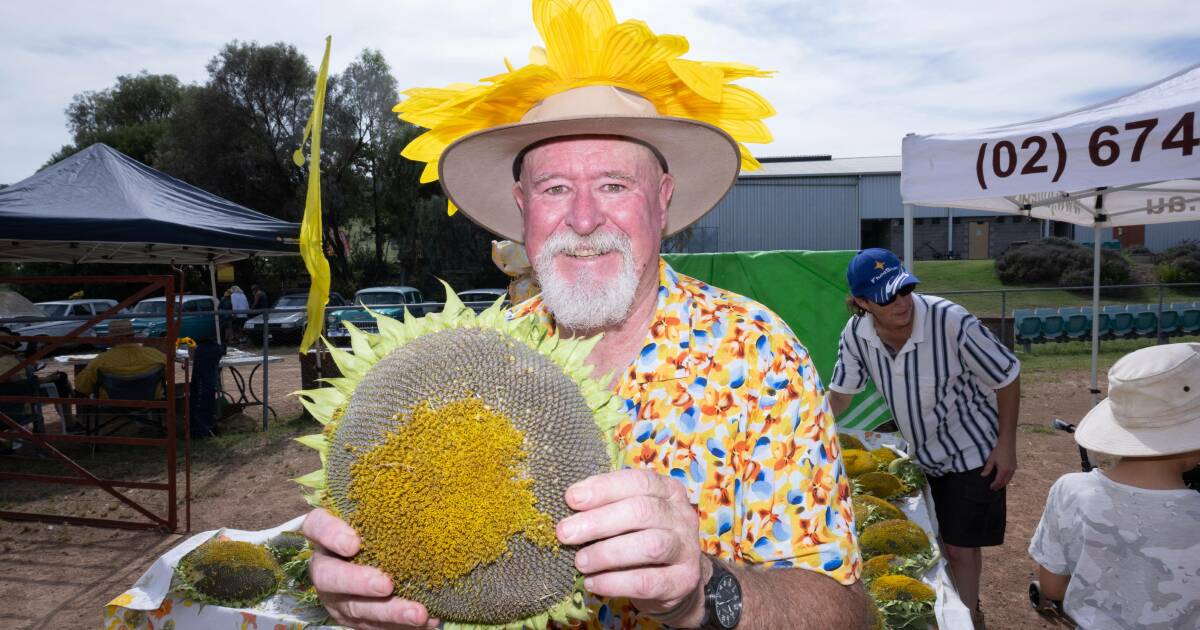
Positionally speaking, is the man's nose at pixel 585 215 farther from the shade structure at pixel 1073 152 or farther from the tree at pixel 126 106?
the tree at pixel 126 106

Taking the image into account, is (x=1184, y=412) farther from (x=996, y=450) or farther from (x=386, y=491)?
(x=386, y=491)

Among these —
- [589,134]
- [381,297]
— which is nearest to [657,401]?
[589,134]

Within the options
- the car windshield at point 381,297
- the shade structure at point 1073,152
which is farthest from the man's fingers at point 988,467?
the car windshield at point 381,297

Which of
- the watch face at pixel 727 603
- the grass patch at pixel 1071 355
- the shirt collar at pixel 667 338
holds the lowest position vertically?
the grass patch at pixel 1071 355

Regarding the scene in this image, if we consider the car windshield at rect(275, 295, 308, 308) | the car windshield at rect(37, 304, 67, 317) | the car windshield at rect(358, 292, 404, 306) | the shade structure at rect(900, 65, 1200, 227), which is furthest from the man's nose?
the car windshield at rect(275, 295, 308, 308)

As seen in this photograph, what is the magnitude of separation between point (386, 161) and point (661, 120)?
33.7m

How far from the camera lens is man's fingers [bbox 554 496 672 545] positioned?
1171mm

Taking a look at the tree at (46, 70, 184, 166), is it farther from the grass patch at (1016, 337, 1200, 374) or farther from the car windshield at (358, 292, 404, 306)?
the grass patch at (1016, 337, 1200, 374)

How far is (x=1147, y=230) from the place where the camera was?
3719cm

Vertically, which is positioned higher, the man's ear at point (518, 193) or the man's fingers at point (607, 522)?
the man's ear at point (518, 193)

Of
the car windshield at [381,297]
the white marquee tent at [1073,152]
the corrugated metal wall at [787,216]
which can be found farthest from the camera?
the corrugated metal wall at [787,216]

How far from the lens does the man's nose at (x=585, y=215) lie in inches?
78.9

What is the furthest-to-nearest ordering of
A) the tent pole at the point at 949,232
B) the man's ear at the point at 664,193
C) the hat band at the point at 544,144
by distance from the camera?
the tent pole at the point at 949,232
the man's ear at the point at 664,193
the hat band at the point at 544,144

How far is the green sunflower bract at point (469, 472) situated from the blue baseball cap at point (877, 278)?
3.15 meters
